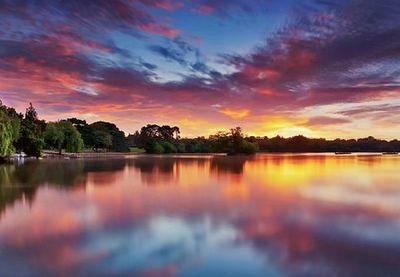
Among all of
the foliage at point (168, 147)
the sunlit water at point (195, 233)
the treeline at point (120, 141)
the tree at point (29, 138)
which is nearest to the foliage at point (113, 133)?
the treeline at point (120, 141)

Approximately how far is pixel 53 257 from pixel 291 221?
7.05m

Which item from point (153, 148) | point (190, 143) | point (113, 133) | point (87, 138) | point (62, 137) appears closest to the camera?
point (62, 137)

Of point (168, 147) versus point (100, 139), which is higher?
point (100, 139)

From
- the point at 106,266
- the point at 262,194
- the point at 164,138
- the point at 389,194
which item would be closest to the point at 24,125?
the point at 262,194

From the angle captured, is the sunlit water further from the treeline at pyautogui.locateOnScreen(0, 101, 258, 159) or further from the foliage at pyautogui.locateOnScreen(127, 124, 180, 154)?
the foliage at pyautogui.locateOnScreen(127, 124, 180, 154)

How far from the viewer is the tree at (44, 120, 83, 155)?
222 ft

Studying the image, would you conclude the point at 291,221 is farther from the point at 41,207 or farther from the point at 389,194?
the point at 389,194

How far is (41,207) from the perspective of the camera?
14297mm

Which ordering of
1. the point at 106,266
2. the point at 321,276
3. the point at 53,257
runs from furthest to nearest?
the point at 53,257, the point at 106,266, the point at 321,276

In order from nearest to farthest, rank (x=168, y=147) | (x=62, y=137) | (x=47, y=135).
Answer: (x=47, y=135) → (x=62, y=137) → (x=168, y=147)

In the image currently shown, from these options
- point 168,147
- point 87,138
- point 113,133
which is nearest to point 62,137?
point 87,138

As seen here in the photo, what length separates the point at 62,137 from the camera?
2694 inches

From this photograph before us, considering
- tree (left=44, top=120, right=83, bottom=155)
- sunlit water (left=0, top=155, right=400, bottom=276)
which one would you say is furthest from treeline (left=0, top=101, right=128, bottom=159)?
sunlit water (left=0, top=155, right=400, bottom=276)

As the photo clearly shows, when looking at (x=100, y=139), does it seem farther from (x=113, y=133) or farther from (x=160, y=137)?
(x=160, y=137)
